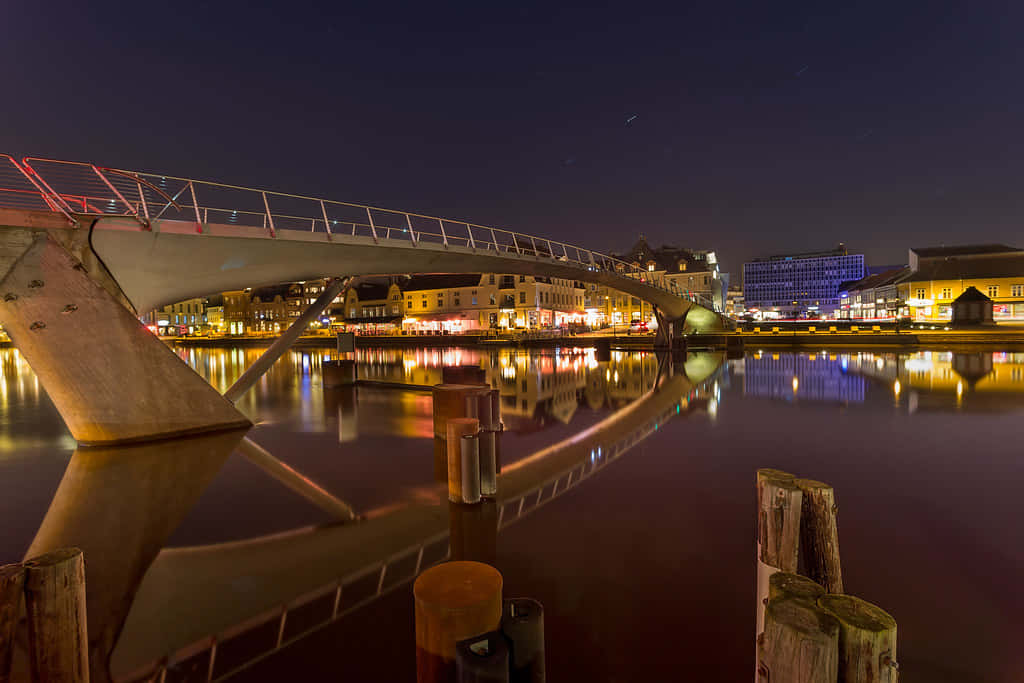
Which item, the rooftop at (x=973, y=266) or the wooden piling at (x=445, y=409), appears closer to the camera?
the wooden piling at (x=445, y=409)

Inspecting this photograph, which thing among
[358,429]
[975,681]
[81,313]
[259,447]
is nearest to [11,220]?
[81,313]

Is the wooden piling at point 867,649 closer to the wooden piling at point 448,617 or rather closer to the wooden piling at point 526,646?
the wooden piling at point 526,646

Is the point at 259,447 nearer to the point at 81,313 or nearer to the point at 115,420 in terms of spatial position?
the point at 115,420

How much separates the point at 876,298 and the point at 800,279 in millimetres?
87933

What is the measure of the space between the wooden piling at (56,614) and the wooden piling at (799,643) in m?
3.55

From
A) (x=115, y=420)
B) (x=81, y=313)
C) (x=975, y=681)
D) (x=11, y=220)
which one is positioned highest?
(x=11, y=220)

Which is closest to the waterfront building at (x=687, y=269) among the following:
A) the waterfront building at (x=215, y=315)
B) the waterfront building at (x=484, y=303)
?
the waterfront building at (x=484, y=303)

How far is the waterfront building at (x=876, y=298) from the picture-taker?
71375 millimetres

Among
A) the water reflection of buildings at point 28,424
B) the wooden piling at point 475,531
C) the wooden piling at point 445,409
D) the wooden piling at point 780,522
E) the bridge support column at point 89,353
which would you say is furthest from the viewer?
the water reflection of buildings at point 28,424

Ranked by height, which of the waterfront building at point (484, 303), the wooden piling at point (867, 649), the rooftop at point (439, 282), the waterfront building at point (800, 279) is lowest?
the wooden piling at point (867, 649)

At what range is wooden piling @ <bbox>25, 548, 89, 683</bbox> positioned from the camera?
251cm

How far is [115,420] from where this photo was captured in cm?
966

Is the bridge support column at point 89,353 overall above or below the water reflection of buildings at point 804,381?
above

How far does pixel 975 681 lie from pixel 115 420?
13.0m
